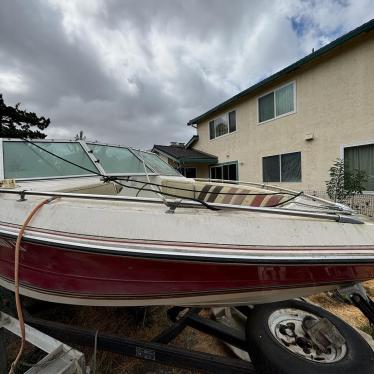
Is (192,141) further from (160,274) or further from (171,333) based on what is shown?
(160,274)

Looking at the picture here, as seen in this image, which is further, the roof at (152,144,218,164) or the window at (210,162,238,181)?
the roof at (152,144,218,164)

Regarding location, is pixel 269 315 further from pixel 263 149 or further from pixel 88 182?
pixel 263 149

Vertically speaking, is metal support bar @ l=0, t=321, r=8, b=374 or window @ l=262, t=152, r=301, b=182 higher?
window @ l=262, t=152, r=301, b=182

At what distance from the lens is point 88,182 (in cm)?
278

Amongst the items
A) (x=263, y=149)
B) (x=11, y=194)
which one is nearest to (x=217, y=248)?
(x=11, y=194)

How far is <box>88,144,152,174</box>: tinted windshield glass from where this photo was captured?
3234 mm

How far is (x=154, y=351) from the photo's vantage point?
1.87m

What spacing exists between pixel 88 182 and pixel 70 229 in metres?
1.30

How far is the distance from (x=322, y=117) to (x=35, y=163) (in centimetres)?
765

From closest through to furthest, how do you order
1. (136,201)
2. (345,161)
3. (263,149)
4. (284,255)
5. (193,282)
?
(284,255) < (193,282) < (136,201) < (345,161) < (263,149)

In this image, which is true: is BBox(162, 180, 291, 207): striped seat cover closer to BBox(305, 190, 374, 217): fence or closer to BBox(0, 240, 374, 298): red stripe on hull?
BBox(0, 240, 374, 298): red stripe on hull

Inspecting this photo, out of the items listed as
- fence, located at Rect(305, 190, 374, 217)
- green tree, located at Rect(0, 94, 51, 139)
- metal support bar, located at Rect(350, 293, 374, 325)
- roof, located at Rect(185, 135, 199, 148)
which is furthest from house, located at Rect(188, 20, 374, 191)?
green tree, located at Rect(0, 94, 51, 139)

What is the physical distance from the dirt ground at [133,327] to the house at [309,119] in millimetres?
4904

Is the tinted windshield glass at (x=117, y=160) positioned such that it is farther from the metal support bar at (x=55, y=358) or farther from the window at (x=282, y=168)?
the window at (x=282, y=168)
